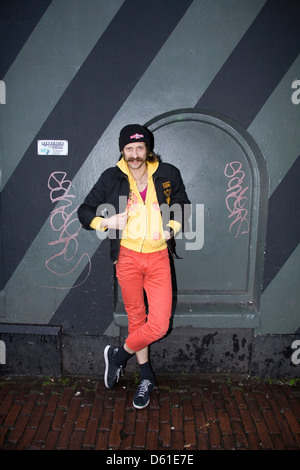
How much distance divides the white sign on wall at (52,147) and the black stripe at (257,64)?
1269 mm

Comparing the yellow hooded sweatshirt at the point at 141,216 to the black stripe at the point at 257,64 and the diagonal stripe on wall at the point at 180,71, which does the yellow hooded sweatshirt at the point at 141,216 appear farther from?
the black stripe at the point at 257,64

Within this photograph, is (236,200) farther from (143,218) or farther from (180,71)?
(180,71)

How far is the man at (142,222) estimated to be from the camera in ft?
9.15

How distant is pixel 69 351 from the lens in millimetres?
3379

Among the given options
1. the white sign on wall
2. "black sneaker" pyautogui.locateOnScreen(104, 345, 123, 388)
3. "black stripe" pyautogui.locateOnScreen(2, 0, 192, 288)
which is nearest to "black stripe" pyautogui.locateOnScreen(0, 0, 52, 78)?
"black stripe" pyautogui.locateOnScreen(2, 0, 192, 288)

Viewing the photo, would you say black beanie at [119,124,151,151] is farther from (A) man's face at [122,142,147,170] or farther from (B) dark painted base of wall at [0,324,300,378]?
(B) dark painted base of wall at [0,324,300,378]

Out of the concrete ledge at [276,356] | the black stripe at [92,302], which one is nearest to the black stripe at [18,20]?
the black stripe at [92,302]

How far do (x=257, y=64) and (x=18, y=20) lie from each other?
2.12 metres

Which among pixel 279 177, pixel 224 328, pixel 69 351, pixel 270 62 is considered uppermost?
pixel 270 62

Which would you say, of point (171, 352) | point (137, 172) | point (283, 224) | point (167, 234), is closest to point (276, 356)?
point (171, 352)

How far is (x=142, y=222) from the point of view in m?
2.80

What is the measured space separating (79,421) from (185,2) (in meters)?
3.63
